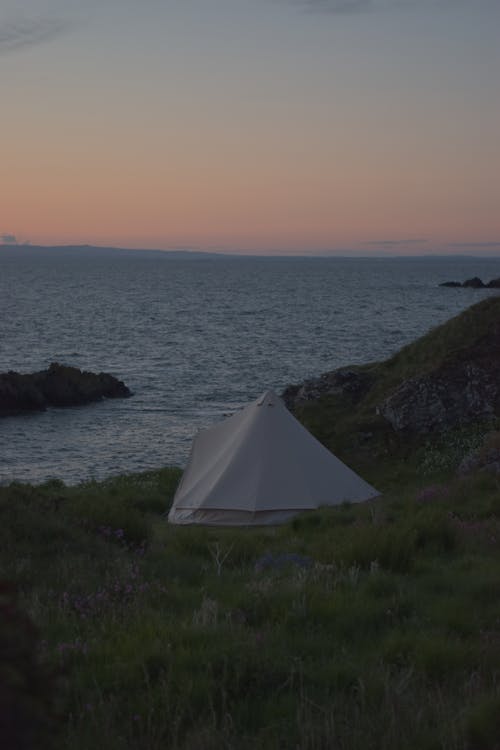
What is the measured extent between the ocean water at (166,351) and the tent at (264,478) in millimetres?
11766

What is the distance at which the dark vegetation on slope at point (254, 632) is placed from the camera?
470cm

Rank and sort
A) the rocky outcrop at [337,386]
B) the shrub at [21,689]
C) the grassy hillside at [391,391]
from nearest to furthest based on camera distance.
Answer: the shrub at [21,689]
the grassy hillside at [391,391]
the rocky outcrop at [337,386]

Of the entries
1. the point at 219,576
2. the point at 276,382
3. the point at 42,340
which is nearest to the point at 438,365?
Answer: the point at 219,576

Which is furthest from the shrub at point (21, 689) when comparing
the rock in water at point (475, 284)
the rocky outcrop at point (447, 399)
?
the rock in water at point (475, 284)

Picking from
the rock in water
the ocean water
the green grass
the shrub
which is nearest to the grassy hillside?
the ocean water

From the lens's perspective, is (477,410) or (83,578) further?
(477,410)

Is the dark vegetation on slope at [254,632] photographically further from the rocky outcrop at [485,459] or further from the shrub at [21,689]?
the rocky outcrop at [485,459]

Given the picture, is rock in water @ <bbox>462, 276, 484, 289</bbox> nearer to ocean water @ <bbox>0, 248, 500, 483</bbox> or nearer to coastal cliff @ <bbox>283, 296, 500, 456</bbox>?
ocean water @ <bbox>0, 248, 500, 483</bbox>

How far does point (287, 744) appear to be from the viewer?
4.62 metres

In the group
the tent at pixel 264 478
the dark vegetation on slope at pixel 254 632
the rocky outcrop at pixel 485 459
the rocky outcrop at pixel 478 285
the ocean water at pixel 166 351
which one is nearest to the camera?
the dark vegetation on slope at pixel 254 632

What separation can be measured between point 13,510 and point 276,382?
4056 cm

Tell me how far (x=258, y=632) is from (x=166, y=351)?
62011mm

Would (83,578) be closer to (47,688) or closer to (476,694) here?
(476,694)

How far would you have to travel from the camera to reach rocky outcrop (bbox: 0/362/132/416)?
4356cm
